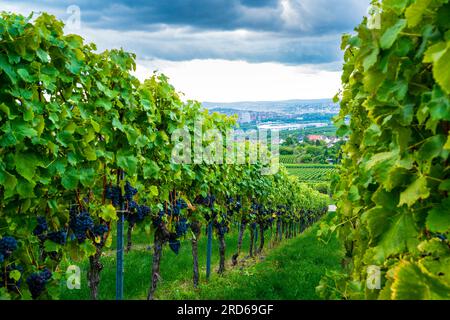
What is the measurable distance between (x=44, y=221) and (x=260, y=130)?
30.6ft

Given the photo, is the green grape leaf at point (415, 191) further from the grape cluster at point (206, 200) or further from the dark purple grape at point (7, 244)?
the grape cluster at point (206, 200)

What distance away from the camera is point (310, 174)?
68.4 metres

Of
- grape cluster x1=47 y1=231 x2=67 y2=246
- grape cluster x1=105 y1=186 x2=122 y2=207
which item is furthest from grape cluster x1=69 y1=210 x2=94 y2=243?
grape cluster x1=105 y1=186 x2=122 y2=207

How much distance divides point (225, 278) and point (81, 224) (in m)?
5.86

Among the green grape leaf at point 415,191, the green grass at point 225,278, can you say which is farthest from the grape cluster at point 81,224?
the green grass at point 225,278

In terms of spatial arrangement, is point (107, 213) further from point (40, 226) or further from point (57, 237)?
point (40, 226)

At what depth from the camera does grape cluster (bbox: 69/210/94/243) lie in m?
4.09

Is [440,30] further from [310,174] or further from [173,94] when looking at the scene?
[310,174]

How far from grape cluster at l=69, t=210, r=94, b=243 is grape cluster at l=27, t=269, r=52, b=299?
1.64ft

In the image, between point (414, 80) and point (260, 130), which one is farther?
point (260, 130)

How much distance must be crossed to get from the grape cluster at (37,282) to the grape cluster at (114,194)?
1.35m

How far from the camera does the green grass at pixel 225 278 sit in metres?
8.00

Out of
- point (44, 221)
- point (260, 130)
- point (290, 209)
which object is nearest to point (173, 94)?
point (44, 221)

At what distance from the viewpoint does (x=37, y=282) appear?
143 inches
